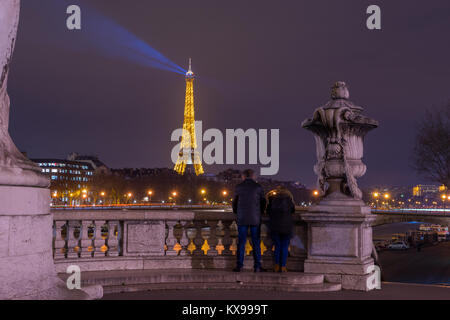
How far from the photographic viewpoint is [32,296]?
5.88 metres

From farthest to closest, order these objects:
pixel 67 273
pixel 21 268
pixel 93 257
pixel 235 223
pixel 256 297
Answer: pixel 235 223 < pixel 93 257 < pixel 67 273 < pixel 256 297 < pixel 21 268

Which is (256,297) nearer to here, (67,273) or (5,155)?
(67,273)

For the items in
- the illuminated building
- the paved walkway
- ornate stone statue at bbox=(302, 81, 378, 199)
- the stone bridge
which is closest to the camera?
the paved walkway

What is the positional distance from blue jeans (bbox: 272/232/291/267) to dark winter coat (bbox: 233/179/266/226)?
39 centimetres

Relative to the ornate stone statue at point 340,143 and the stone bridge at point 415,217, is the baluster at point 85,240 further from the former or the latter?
the stone bridge at point 415,217

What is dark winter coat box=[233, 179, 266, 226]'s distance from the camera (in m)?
8.62

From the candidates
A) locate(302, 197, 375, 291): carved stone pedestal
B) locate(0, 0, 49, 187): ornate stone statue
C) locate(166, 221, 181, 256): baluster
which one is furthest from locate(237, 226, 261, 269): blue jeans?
locate(0, 0, 49, 187): ornate stone statue

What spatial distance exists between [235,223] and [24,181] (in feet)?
13.5

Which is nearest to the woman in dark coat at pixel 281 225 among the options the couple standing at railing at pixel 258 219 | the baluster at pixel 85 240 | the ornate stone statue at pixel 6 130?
the couple standing at railing at pixel 258 219

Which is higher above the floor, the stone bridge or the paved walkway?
the paved walkway

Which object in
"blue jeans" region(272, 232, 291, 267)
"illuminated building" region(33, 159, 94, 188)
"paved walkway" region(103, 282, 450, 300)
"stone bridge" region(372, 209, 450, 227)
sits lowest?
"stone bridge" region(372, 209, 450, 227)

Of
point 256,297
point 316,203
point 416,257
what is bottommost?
point 416,257

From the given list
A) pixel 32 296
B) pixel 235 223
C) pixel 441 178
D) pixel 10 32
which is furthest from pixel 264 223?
pixel 441 178

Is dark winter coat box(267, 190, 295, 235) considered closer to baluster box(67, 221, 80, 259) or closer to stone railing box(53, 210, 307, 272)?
stone railing box(53, 210, 307, 272)
